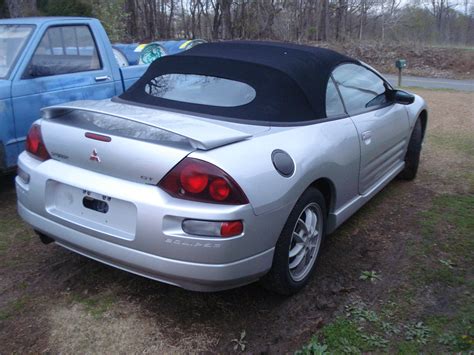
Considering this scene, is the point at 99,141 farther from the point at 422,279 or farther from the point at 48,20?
the point at 48,20

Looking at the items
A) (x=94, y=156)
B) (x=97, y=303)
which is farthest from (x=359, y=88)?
(x=97, y=303)

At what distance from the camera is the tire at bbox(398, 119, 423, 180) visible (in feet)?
17.3

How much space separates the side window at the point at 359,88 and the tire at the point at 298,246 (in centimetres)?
97

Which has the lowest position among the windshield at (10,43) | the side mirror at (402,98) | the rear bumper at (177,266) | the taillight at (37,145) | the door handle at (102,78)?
the rear bumper at (177,266)

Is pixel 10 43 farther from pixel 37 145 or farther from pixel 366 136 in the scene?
pixel 366 136

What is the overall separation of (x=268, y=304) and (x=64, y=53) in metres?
3.62

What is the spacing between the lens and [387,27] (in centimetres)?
3906

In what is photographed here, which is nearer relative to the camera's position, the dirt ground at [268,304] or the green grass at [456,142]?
Result: the dirt ground at [268,304]

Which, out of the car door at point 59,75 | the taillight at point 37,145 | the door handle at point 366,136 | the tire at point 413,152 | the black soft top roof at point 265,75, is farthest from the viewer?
the tire at point 413,152

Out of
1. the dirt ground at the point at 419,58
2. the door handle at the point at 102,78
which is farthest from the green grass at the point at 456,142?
the dirt ground at the point at 419,58

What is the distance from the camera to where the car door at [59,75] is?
471cm

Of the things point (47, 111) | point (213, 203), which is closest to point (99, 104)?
point (47, 111)

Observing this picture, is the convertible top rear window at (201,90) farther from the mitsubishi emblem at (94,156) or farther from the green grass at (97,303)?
the green grass at (97,303)

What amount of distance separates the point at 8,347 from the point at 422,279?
2636 millimetres
